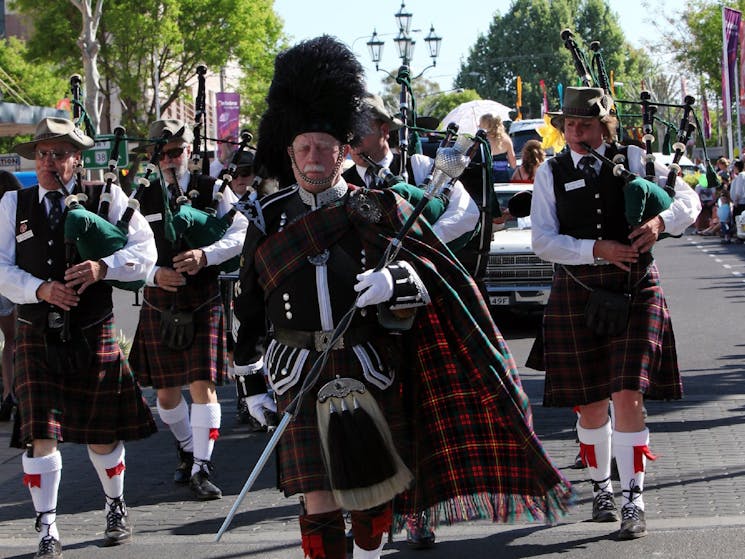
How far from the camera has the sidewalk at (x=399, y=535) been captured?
583 centimetres

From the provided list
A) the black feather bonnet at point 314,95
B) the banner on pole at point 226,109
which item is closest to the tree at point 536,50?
the banner on pole at point 226,109

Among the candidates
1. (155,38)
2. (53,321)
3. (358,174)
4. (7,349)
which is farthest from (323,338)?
(155,38)

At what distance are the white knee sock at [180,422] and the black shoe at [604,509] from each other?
8.68ft

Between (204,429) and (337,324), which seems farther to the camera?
(204,429)

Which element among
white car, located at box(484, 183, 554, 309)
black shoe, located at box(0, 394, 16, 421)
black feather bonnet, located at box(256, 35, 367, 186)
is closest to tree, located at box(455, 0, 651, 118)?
white car, located at box(484, 183, 554, 309)

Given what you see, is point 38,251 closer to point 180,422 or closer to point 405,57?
point 180,422

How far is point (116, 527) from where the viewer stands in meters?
6.21

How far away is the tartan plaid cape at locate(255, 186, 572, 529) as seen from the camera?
178 inches

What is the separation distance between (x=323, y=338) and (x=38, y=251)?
84.0 inches

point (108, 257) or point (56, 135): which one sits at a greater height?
point (56, 135)

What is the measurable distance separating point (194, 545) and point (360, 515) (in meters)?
1.96

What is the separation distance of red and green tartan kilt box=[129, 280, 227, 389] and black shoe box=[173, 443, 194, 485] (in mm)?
452

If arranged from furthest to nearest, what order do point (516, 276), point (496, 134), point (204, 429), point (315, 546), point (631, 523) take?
point (516, 276)
point (496, 134)
point (204, 429)
point (631, 523)
point (315, 546)

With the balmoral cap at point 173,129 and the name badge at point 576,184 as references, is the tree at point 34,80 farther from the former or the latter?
the name badge at point 576,184
